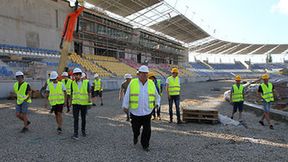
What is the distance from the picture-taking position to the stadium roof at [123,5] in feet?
105

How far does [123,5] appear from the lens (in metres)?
33.4

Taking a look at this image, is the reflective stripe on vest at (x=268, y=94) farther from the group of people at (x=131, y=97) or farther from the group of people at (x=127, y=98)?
the group of people at (x=127, y=98)

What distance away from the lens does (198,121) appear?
9273 millimetres

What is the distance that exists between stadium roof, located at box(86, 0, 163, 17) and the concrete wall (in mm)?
5922

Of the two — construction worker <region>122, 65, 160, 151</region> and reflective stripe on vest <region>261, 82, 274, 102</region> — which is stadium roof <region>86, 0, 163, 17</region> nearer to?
reflective stripe on vest <region>261, 82, 274, 102</region>

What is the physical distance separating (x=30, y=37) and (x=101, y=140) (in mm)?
18931

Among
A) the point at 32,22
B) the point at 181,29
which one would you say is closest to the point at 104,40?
the point at 32,22

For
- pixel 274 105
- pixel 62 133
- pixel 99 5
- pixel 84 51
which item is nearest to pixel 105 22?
pixel 99 5

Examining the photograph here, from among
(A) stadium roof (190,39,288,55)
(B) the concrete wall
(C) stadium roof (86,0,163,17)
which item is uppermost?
(C) stadium roof (86,0,163,17)

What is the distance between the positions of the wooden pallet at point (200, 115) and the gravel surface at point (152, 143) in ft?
0.88

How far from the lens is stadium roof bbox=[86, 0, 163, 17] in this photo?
31.9m

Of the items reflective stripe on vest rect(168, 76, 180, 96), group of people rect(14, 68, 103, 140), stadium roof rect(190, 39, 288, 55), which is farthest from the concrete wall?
stadium roof rect(190, 39, 288, 55)

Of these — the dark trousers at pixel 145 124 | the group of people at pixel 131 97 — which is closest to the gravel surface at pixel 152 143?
the dark trousers at pixel 145 124

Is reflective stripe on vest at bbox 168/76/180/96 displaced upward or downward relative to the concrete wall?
downward
